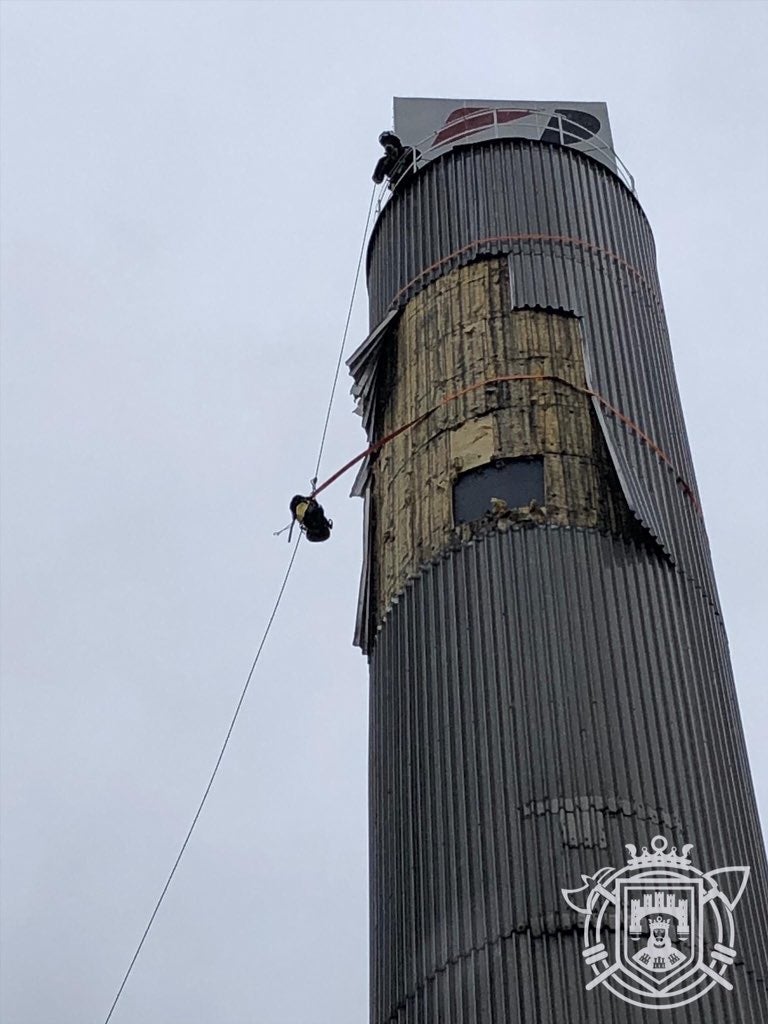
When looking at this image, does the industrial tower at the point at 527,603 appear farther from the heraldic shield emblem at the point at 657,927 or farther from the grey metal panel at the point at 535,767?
the heraldic shield emblem at the point at 657,927

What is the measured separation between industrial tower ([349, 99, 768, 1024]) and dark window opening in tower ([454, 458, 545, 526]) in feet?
0.12

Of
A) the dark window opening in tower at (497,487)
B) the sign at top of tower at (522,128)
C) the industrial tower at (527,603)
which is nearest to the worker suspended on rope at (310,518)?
the industrial tower at (527,603)

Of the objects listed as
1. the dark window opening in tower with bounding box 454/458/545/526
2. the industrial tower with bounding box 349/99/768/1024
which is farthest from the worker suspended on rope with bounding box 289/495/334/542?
the dark window opening in tower with bounding box 454/458/545/526

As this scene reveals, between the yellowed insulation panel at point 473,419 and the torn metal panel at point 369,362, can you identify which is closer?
the yellowed insulation panel at point 473,419

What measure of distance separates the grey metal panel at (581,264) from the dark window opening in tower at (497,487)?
1.30 m

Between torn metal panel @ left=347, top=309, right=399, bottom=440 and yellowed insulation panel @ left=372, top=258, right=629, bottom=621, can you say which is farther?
torn metal panel @ left=347, top=309, right=399, bottom=440

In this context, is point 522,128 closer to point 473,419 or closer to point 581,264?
point 581,264

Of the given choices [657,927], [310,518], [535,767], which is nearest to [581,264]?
[310,518]

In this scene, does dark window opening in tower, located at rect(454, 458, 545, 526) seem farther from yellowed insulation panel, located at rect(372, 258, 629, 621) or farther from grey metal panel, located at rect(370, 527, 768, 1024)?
grey metal panel, located at rect(370, 527, 768, 1024)

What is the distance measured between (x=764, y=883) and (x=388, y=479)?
8.71 metres

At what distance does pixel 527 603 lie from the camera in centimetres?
2045

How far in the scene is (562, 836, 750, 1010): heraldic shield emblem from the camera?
17078mm

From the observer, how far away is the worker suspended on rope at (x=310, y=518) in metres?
25.1

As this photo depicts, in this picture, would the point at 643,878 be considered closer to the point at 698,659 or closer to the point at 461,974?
the point at 461,974
